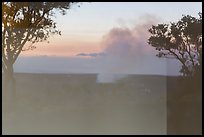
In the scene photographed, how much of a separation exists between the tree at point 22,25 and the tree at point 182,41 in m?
0.64

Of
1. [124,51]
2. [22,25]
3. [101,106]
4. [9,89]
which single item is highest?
[22,25]

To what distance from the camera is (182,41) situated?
1.97 metres

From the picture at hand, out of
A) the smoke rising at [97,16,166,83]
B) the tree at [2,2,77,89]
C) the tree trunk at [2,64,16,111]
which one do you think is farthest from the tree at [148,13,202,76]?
the tree trunk at [2,64,16,111]

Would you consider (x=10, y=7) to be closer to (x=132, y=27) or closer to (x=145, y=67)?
(x=132, y=27)

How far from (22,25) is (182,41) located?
1077mm

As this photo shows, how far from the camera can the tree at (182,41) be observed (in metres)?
1.91

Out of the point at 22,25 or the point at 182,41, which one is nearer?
the point at 22,25

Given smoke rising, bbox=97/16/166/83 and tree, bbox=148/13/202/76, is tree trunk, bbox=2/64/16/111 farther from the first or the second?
tree, bbox=148/13/202/76

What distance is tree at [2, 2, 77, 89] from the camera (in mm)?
1817

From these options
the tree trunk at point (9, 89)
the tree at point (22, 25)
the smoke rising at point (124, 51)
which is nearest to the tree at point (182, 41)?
the smoke rising at point (124, 51)

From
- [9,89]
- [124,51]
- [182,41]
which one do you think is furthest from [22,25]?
[182,41]

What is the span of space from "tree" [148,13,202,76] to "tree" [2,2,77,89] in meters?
0.64

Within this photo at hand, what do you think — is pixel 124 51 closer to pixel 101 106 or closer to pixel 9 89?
pixel 101 106

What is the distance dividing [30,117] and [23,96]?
15 centimetres
